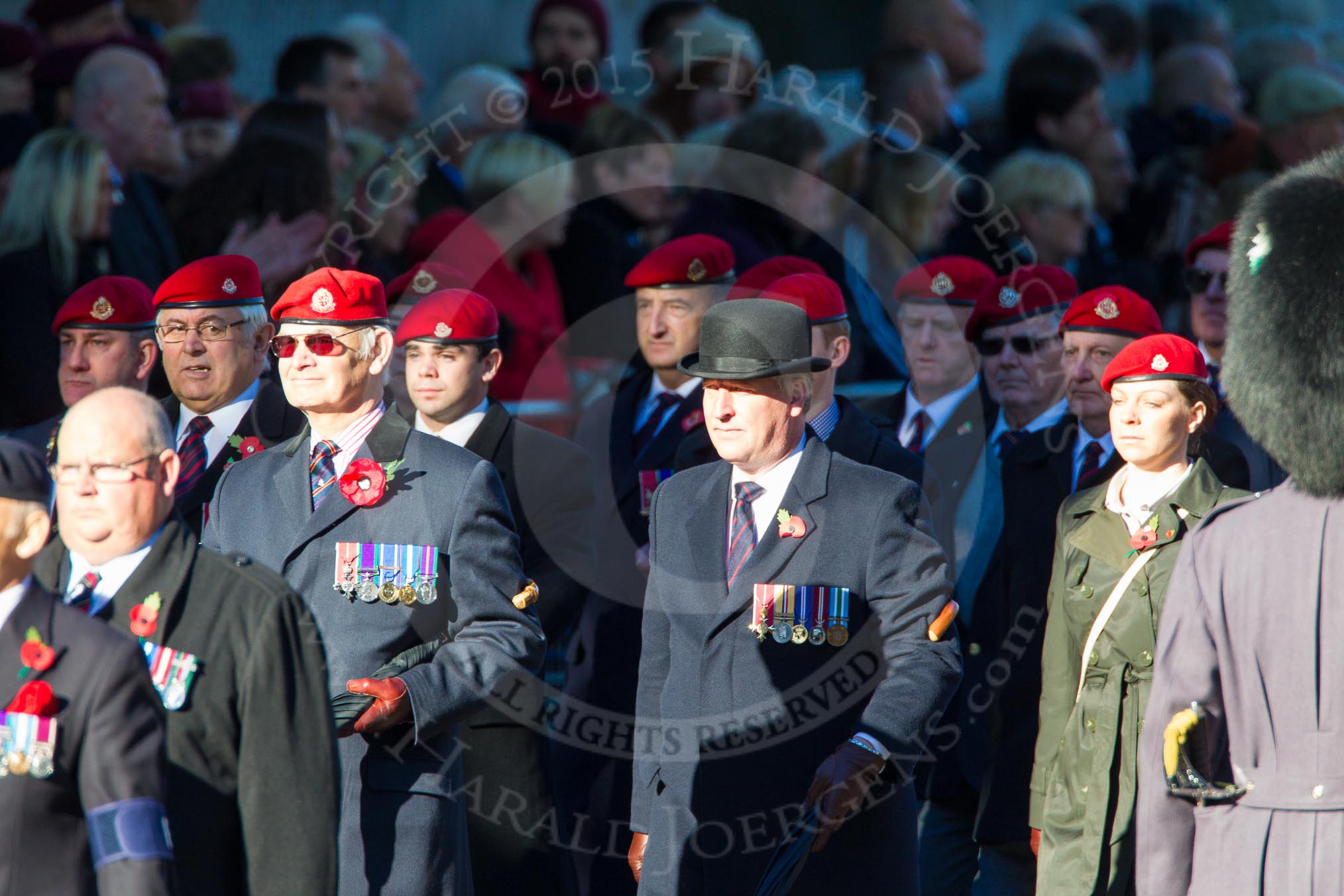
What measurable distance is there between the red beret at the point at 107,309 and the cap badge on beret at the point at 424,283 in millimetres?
1050

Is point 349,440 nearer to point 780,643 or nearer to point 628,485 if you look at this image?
point 780,643

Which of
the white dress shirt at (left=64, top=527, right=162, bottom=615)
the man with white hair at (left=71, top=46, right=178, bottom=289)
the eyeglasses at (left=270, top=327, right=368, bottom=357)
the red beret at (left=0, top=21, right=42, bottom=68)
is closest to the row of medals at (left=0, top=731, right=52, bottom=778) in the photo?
the white dress shirt at (left=64, top=527, right=162, bottom=615)

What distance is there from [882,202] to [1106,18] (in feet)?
13.0

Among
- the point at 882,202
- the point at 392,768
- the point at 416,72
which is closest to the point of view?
the point at 392,768

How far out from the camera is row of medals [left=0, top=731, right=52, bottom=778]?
3326mm

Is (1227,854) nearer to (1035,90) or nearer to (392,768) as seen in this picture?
(392,768)

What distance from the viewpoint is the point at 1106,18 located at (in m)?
11.8

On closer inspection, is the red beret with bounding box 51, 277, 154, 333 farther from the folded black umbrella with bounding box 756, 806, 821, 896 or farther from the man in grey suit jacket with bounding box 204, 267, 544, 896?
the folded black umbrella with bounding box 756, 806, 821, 896

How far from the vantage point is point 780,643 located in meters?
4.66

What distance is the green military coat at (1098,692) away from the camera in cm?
500

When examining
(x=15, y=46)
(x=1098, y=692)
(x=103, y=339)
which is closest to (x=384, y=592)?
(x=1098, y=692)

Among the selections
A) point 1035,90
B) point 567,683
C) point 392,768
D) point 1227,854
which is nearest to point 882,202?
point 1035,90

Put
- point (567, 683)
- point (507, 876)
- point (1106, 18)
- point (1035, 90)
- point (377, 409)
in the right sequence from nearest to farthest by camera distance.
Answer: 1. point (377, 409)
2. point (507, 876)
3. point (567, 683)
4. point (1035, 90)
5. point (1106, 18)

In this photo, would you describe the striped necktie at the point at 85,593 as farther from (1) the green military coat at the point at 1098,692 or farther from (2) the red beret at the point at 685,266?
(2) the red beret at the point at 685,266
